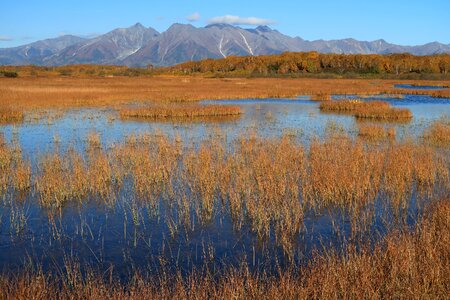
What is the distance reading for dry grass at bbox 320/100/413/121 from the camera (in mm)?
30734

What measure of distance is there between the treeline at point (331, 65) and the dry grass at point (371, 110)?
7531 cm

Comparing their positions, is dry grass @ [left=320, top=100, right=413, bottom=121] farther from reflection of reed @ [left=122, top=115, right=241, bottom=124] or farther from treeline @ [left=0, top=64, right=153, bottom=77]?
treeline @ [left=0, top=64, right=153, bottom=77]

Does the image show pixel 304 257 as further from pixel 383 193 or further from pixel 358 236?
pixel 383 193

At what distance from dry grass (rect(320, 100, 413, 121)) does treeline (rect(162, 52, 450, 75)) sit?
7531cm

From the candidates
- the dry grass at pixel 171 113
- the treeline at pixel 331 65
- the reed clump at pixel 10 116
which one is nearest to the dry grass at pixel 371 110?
the dry grass at pixel 171 113

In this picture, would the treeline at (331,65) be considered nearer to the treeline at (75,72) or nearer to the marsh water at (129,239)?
the treeline at (75,72)

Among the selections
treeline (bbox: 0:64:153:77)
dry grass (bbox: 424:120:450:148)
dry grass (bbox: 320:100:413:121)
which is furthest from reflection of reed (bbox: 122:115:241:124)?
treeline (bbox: 0:64:153:77)

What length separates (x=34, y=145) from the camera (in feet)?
66.2

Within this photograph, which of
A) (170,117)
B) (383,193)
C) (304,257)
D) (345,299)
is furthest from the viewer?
(170,117)

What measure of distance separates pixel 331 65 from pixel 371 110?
329 feet

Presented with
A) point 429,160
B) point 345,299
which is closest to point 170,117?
point 429,160

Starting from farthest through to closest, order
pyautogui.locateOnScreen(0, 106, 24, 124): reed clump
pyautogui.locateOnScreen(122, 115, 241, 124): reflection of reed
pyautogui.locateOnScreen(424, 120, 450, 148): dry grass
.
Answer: pyautogui.locateOnScreen(122, 115, 241, 124): reflection of reed < pyautogui.locateOnScreen(0, 106, 24, 124): reed clump < pyautogui.locateOnScreen(424, 120, 450, 148): dry grass

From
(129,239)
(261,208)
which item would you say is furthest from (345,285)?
(129,239)

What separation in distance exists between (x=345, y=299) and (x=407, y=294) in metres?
0.87
